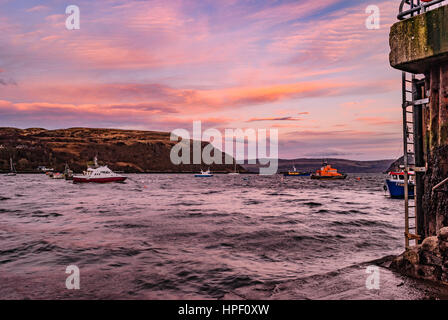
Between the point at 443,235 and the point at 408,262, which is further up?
the point at 443,235

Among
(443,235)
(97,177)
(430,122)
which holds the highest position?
(430,122)

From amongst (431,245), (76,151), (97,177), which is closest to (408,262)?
(431,245)

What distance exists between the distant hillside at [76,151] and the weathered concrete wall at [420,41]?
499ft

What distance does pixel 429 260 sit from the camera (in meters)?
6.41

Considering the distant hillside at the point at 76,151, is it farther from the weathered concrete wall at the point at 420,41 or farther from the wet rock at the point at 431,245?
the wet rock at the point at 431,245

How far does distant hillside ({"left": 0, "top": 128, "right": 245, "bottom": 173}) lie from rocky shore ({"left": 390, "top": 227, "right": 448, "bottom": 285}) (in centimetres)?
15229

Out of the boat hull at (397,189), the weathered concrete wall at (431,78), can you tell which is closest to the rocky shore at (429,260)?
the weathered concrete wall at (431,78)

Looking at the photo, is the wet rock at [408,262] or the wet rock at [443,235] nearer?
the wet rock at [443,235]

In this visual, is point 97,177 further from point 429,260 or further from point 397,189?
point 429,260

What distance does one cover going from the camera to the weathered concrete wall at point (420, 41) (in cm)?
650

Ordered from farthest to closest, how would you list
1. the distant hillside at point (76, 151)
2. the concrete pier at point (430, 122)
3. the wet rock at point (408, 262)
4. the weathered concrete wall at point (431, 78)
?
the distant hillside at point (76, 151), the wet rock at point (408, 262), the weathered concrete wall at point (431, 78), the concrete pier at point (430, 122)

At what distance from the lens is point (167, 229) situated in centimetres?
1585

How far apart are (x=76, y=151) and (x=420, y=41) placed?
560ft
